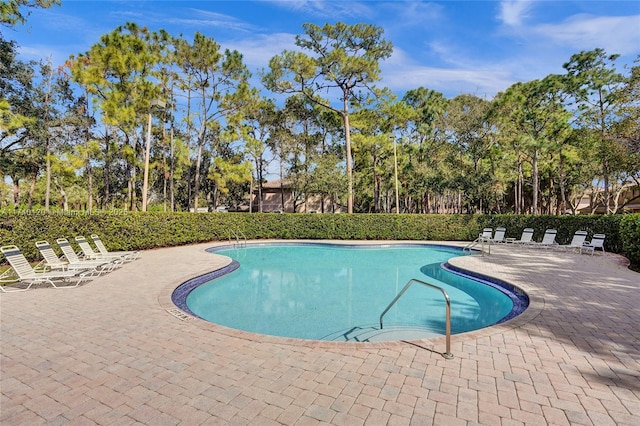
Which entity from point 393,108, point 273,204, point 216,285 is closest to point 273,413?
point 216,285

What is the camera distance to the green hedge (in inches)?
425

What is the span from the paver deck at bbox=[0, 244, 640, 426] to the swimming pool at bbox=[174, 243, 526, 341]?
135 cm

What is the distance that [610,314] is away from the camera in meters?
5.66

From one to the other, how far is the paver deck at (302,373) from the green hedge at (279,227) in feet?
20.7

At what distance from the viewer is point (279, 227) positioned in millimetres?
20094

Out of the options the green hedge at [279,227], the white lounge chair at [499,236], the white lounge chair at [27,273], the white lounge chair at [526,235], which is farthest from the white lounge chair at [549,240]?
the white lounge chair at [27,273]

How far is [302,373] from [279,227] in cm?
1667

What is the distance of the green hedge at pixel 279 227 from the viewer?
10789 mm

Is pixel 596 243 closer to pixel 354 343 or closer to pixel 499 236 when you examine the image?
pixel 499 236

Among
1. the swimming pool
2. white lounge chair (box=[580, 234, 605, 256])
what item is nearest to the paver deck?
the swimming pool

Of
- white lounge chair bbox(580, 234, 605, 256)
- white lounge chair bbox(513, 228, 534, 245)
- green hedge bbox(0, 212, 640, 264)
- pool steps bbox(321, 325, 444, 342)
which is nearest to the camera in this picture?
pool steps bbox(321, 325, 444, 342)

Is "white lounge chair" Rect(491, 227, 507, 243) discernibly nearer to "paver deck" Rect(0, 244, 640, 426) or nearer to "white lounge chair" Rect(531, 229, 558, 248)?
"white lounge chair" Rect(531, 229, 558, 248)

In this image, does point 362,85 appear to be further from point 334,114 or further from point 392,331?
point 392,331

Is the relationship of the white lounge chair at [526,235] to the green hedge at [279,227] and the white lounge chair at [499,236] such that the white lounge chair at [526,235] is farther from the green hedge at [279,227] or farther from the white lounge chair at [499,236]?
the green hedge at [279,227]
